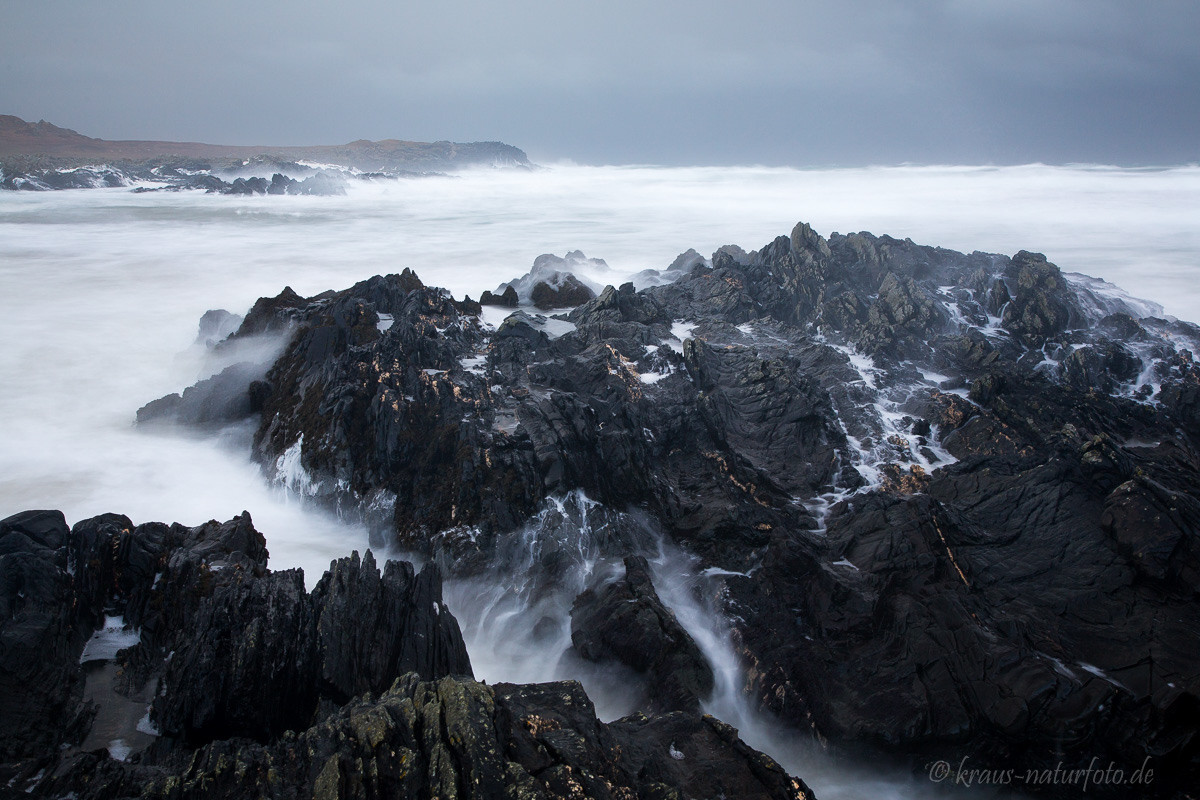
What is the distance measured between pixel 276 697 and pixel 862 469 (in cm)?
1673

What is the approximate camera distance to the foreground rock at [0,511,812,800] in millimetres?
7277

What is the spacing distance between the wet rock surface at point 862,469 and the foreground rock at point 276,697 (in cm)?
412

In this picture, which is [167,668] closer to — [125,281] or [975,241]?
[125,281]

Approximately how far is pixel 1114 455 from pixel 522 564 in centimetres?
1538

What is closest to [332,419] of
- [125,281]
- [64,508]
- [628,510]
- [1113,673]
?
[64,508]

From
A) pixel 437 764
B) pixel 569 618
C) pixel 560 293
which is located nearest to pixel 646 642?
pixel 569 618

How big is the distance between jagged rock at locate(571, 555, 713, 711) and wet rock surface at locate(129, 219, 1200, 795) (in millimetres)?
465

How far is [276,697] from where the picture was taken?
9.67 metres

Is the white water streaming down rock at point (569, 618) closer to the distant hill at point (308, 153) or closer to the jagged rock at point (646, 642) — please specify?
the jagged rock at point (646, 642)

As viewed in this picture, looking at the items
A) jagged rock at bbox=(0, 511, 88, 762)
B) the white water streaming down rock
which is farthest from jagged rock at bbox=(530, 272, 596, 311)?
jagged rock at bbox=(0, 511, 88, 762)

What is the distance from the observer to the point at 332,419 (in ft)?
61.1

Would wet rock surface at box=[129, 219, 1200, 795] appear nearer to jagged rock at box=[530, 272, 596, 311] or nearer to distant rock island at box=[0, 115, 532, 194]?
jagged rock at box=[530, 272, 596, 311]

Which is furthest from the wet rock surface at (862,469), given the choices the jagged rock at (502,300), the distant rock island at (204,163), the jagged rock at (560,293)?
the distant rock island at (204,163)

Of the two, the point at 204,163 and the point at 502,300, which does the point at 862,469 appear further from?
the point at 204,163
